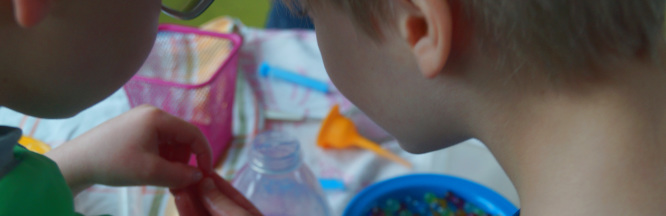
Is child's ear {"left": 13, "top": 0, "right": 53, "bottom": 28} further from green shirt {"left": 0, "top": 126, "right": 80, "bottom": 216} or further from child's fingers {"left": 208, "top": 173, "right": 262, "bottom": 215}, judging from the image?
child's fingers {"left": 208, "top": 173, "right": 262, "bottom": 215}

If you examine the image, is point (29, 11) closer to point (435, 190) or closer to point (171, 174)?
point (171, 174)

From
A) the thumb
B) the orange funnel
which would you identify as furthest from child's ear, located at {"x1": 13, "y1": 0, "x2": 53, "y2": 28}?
the orange funnel

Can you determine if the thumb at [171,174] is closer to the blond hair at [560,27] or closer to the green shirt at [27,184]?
the green shirt at [27,184]

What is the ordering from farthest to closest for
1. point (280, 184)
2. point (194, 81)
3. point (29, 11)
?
point (194, 81) → point (280, 184) → point (29, 11)

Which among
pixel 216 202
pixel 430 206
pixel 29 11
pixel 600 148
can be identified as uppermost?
pixel 29 11

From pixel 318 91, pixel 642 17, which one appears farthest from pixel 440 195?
pixel 642 17

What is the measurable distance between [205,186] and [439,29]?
26 cm

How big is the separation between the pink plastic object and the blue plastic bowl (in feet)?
0.63

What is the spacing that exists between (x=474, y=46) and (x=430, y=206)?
332 mm

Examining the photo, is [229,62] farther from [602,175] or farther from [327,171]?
[602,175]

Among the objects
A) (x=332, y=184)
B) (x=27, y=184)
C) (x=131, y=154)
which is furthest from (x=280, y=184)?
(x=27, y=184)

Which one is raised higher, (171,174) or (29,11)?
(29,11)

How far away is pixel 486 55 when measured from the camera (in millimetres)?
287

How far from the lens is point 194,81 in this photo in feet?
2.34
